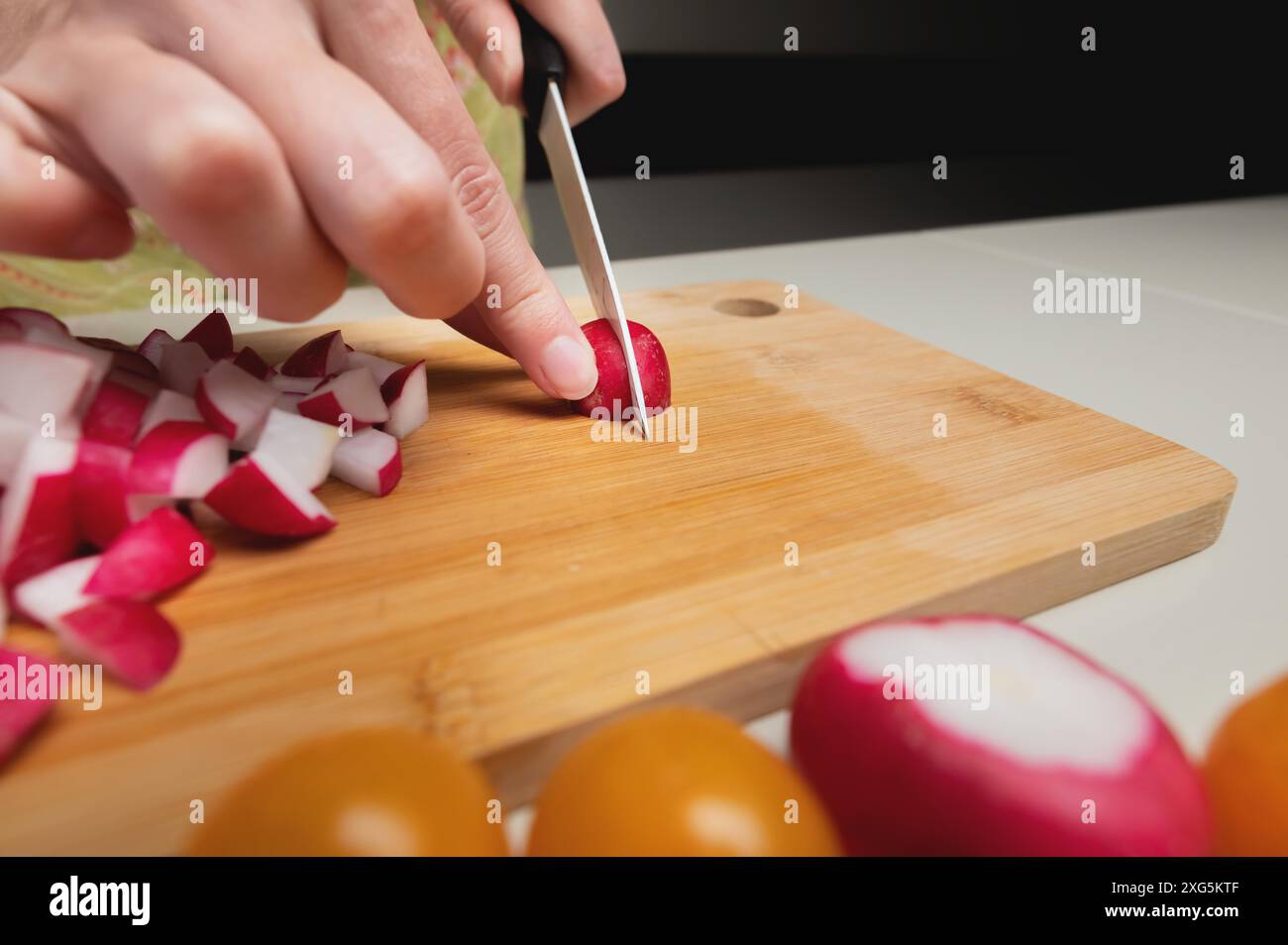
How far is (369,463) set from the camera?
95 cm

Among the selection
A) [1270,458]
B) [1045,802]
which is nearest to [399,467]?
[1045,802]

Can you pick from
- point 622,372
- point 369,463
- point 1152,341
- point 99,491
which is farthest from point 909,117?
point 99,491

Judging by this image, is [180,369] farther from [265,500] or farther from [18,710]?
[18,710]

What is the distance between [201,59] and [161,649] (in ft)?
1.67

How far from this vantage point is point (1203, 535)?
100 centimetres

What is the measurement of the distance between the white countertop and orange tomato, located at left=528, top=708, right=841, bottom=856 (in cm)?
19

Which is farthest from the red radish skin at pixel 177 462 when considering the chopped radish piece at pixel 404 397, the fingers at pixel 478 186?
the fingers at pixel 478 186

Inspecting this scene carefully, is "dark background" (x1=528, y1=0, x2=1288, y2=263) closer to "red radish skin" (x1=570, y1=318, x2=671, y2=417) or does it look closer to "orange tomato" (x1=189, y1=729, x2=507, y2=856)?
"red radish skin" (x1=570, y1=318, x2=671, y2=417)

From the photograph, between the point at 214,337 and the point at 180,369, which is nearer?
the point at 180,369

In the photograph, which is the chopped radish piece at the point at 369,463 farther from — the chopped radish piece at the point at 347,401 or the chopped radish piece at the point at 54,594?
the chopped radish piece at the point at 54,594

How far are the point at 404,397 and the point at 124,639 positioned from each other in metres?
0.43

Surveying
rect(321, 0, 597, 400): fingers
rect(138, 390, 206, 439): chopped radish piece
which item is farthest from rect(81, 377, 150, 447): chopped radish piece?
rect(321, 0, 597, 400): fingers

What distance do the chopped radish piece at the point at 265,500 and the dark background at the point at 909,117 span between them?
148cm

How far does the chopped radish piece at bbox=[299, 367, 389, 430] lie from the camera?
0.97 m
